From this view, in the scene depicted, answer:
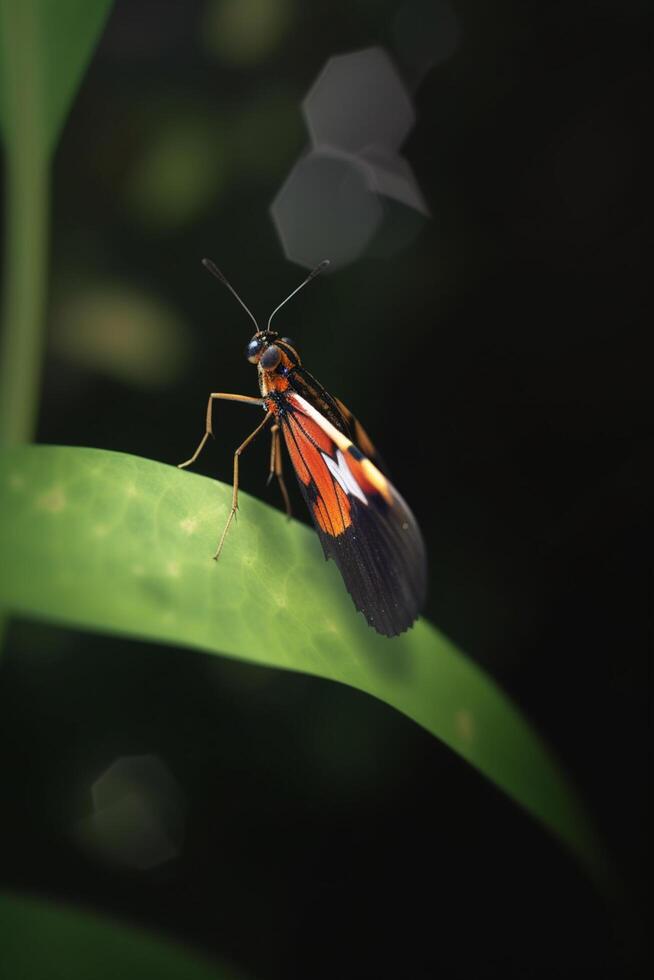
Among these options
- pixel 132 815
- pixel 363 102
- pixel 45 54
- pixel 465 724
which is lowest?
pixel 132 815

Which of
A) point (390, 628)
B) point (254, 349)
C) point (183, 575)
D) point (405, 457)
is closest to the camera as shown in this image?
point (183, 575)

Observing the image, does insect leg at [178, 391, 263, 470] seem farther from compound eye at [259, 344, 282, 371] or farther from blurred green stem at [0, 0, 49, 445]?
blurred green stem at [0, 0, 49, 445]

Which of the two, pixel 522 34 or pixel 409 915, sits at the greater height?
pixel 522 34

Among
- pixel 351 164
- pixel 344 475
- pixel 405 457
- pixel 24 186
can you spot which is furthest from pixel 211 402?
pixel 351 164

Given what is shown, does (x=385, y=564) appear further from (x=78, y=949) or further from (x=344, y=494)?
(x=78, y=949)

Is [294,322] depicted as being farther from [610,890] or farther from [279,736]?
[610,890]

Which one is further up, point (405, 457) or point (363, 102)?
point (363, 102)

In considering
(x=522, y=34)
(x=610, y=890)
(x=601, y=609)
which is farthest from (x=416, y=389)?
(x=610, y=890)
